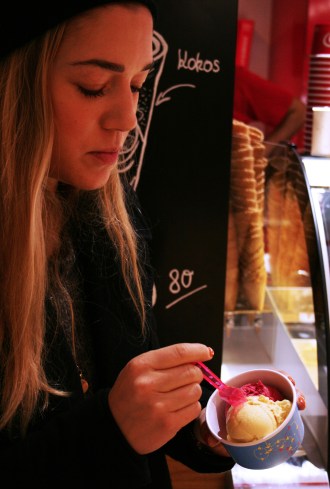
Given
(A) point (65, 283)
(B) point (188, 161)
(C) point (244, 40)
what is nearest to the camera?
(A) point (65, 283)

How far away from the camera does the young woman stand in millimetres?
1102

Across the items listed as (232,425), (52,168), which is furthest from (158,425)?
(52,168)

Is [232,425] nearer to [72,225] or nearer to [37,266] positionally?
[37,266]

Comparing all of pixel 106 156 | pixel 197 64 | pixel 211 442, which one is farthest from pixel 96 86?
pixel 197 64

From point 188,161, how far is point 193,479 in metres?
0.97

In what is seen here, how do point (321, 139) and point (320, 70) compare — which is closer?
point (321, 139)

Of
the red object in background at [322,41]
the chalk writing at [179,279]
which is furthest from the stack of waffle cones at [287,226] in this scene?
the red object in background at [322,41]

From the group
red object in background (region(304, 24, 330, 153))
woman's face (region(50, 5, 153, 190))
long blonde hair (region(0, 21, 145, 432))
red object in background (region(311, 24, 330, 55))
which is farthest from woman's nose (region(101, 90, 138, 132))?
red object in background (region(311, 24, 330, 55))

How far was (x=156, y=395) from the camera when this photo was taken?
111cm

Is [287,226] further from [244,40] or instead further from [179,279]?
[244,40]

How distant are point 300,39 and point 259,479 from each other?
3.10 meters

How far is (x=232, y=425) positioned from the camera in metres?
1.20

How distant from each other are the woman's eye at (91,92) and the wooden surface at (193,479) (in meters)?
1.17

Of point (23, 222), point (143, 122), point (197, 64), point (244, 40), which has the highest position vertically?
point (244, 40)
